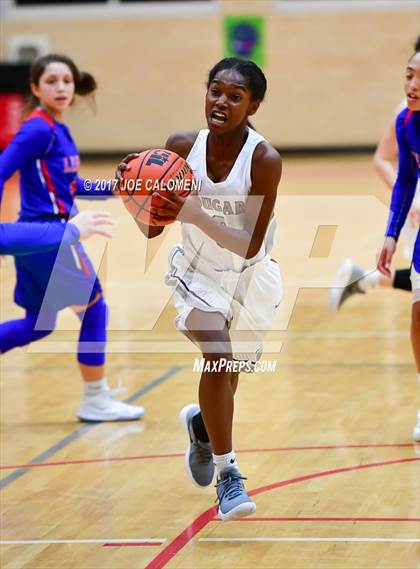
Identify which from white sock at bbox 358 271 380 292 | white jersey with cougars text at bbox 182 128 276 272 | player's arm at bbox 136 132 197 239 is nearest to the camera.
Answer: white jersey with cougars text at bbox 182 128 276 272

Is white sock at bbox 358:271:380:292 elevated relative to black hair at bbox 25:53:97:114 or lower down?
lower down

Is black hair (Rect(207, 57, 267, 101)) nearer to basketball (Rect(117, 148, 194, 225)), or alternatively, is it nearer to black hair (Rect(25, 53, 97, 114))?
basketball (Rect(117, 148, 194, 225))

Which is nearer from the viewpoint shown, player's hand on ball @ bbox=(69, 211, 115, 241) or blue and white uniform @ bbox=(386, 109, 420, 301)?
player's hand on ball @ bbox=(69, 211, 115, 241)

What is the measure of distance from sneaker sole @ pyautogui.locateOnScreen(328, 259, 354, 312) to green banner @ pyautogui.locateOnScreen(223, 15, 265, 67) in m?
10.3

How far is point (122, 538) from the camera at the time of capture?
4.10 metres

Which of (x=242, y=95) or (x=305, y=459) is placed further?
(x=305, y=459)

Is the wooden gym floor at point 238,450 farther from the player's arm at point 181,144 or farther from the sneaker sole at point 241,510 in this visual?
the player's arm at point 181,144

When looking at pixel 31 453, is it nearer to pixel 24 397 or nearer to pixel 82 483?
pixel 82 483

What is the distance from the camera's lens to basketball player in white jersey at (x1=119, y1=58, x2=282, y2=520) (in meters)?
3.80

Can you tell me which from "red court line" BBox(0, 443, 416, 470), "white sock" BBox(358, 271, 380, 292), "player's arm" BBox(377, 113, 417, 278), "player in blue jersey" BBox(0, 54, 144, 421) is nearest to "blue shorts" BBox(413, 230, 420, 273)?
"player's arm" BBox(377, 113, 417, 278)

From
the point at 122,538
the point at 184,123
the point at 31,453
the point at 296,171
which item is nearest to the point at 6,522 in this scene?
the point at 122,538

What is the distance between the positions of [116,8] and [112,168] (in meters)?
3.07

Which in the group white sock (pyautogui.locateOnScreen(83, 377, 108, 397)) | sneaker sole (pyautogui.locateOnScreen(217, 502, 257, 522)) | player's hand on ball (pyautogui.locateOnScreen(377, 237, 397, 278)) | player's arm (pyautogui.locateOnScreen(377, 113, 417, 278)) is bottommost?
white sock (pyautogui.locateOnScreen(83, 377, 108, 397))

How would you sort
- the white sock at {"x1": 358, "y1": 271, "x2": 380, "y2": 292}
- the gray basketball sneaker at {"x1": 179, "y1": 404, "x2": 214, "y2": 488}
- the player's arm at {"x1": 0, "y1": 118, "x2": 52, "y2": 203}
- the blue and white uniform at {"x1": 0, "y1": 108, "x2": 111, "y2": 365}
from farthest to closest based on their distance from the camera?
the white sock at {"x1": 358, "y1": 271, "x2": 380, "y2": 292}, the blue and white uniform at {"x1": 0, "y1": 108, "x2": 111, "y2": 365}, the player's arm at {"x1": 0, "y1": 118, "x2": 52, "y2": 203}, the gray basketball sneaker at {"x1": 179, "y1": 404, "x2": 214, "y2": 488}
